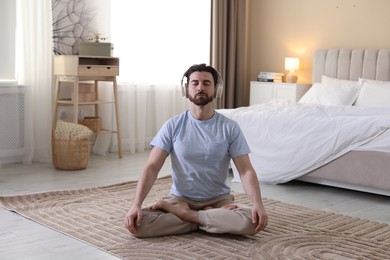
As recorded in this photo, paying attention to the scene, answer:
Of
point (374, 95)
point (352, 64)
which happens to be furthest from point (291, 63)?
point (374, 95)

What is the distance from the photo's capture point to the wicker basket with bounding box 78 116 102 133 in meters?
5.45

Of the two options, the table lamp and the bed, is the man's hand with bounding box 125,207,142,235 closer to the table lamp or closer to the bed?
the bed

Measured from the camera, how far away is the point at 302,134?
418cm

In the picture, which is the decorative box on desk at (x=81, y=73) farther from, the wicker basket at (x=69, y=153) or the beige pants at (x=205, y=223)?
the beige pants at (x=205, y=223)

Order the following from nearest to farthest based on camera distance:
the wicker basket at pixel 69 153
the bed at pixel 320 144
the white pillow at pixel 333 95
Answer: the bed at pixel 320 144, the wicker basket at pixel 69 153, the white pillow at pixel 333 95

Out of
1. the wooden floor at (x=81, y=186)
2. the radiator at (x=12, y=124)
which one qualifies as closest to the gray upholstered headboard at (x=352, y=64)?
the wooden floor at (x=81, y=186)

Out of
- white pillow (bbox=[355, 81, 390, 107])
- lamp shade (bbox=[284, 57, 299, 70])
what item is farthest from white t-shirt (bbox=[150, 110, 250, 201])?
lamp shade (bbox=[284, 57, 299, 70])

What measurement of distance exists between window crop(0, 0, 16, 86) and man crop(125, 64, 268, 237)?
2535mm

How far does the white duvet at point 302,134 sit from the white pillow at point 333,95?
992mm

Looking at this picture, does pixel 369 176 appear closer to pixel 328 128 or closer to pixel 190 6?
pixel 328 128

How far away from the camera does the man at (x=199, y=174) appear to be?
2.82 m

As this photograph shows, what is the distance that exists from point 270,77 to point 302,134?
2621 mm

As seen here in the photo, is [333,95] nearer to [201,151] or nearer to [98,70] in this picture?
[98,70]

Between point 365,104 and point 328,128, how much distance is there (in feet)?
5.08
